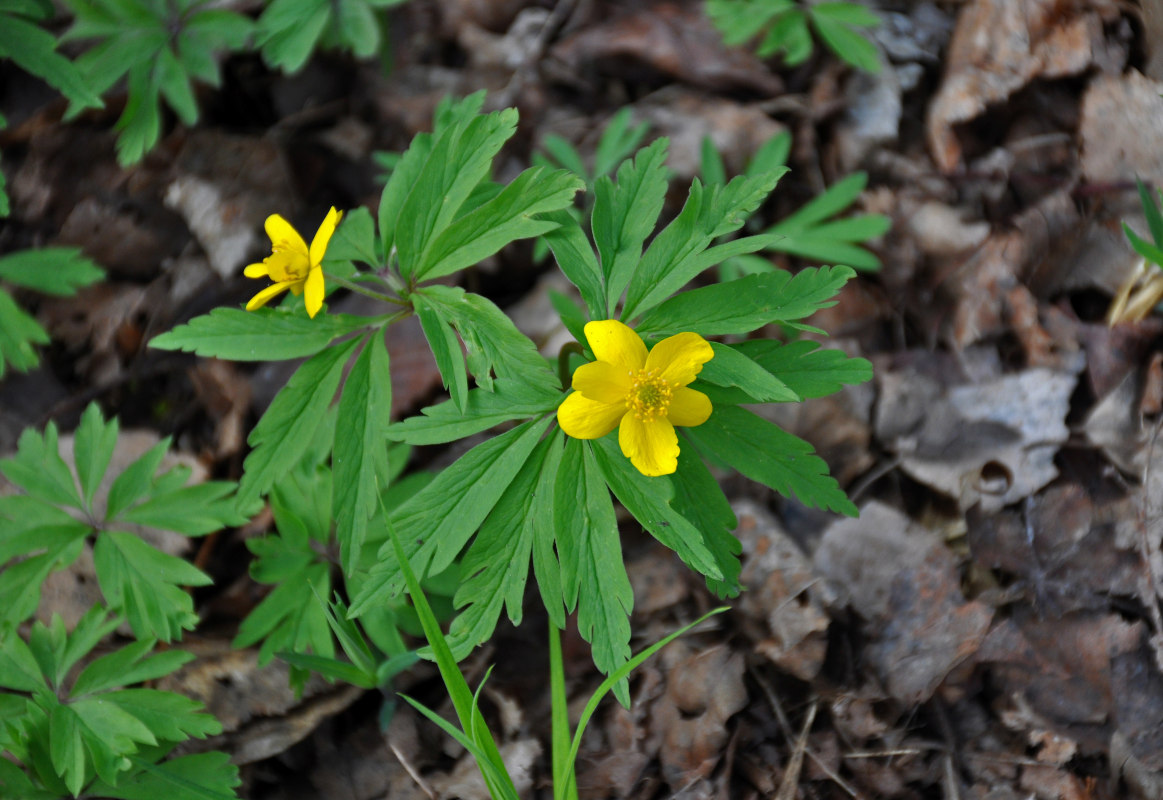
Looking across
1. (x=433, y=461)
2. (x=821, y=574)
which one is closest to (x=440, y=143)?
(x=433, y=461)

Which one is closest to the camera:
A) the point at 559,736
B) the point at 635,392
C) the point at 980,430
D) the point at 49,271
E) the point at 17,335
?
the point at 635,392

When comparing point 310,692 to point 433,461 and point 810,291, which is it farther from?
point 810,291

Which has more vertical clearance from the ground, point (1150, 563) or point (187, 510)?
point (187, 510)

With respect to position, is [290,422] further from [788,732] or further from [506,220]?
[788,732]

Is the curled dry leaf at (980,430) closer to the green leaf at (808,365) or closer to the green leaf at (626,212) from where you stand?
the green leaf at (808,365)

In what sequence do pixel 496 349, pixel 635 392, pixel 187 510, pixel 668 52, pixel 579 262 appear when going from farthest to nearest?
pixel 668 52
pixel 187 510
pixel 579 262
pixel 496 349
pixel 635 392

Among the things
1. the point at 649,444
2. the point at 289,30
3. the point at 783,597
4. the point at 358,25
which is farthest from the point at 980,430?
the point at 289,30

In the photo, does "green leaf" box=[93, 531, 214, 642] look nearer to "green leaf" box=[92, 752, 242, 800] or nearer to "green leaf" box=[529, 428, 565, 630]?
"green leaf" box=[92, 752, 242, 800]
